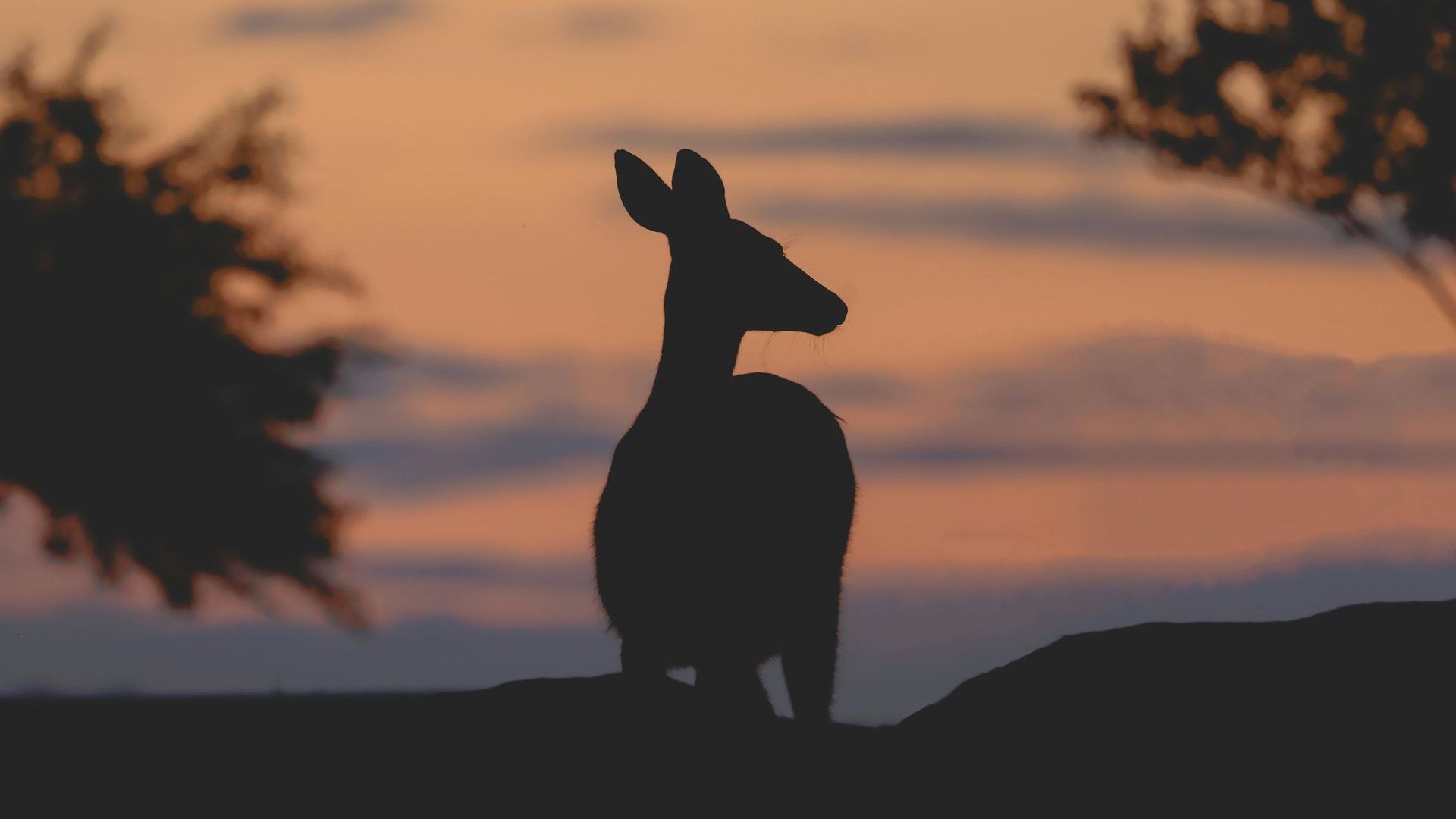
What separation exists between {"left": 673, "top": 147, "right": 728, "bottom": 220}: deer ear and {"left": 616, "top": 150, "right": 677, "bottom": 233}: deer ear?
0.07 m

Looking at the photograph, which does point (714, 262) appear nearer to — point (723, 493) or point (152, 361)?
point (723, 493)

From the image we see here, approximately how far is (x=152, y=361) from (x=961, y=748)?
16.1 metres

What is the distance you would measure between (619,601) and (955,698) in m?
3.25

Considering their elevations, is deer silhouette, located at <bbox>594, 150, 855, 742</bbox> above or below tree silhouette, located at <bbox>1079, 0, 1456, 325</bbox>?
below

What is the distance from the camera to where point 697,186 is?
8500 mm

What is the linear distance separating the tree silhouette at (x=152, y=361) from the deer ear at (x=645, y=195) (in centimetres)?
1514

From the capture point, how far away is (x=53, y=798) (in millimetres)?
8633

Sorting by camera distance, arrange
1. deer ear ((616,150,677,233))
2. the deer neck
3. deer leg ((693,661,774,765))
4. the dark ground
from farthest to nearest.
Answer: deer ear ((616,150,677,233)) → the deer neck → the dark ground → deer leg ((693,661,774,765))

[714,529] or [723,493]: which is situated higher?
[723,493]

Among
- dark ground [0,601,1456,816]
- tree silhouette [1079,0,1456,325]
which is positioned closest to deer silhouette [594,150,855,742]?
dark ground [0,601,1456,816]

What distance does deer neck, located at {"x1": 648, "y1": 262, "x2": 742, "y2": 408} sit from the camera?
8406 mm

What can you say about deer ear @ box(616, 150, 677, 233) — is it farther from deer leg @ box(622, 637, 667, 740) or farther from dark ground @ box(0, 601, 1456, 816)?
dark ground @ box(0, 601, 1456, 816)

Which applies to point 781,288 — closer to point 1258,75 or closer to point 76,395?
point 1258,75

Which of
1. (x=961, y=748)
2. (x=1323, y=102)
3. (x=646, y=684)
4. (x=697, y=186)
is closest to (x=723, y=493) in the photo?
(x=646, y=684)
